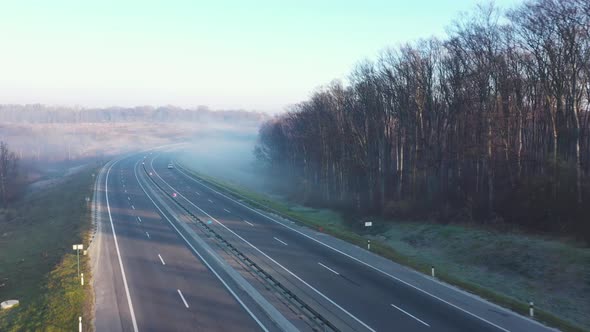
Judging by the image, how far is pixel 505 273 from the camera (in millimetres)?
Answer: 27859

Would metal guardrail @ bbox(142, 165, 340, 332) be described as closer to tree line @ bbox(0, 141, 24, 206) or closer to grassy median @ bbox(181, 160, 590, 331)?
grassy median @ bbox(181, 160, 590, 331)

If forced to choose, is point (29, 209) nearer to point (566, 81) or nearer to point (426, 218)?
point (426, 218)

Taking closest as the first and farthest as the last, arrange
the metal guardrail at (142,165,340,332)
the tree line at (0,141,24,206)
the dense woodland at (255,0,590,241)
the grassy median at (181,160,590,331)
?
the metal guardrail at (142,165,340,332) → the grassy median at (181,160,590,331) → the dense woodland at (255,0,590,241) → the tree line at (0,141,24,206)

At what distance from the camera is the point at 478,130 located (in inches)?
1609

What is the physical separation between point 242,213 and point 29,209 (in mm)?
28666

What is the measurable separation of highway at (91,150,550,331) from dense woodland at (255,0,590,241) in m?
12.5

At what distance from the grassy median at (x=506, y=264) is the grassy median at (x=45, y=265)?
1916cm

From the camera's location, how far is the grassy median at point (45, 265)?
816 inches

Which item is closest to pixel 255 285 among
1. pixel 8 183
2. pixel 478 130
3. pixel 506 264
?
pixel 506 264

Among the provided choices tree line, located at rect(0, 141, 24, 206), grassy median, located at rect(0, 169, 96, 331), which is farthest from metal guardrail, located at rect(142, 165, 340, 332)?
tree line, located at rect(0, 141, 24, 206)

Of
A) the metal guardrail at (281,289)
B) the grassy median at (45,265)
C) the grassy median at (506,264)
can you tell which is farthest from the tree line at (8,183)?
the grassy median at (506,264)

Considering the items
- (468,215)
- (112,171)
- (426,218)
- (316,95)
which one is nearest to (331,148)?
(316,95)

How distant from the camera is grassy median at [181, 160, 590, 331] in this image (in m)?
22.6

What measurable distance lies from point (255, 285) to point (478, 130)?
85.7 feet
